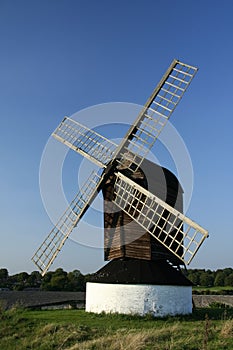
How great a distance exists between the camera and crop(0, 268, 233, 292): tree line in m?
43.9

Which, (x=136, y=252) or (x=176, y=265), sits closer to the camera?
(x=136, y=252)

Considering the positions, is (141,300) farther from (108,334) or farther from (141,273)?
(108,334)

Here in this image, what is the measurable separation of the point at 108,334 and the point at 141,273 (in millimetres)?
5281

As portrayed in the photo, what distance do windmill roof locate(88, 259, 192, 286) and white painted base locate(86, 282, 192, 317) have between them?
0.24m

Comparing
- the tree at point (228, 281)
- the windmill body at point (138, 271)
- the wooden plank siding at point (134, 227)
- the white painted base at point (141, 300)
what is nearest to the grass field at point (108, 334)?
the white painted base at point (141, 300)

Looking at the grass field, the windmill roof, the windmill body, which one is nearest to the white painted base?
the windmill body

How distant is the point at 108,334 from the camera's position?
42.5 feet

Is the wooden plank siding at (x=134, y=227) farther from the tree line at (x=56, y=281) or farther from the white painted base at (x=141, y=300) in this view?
the tree line at (x=56, y=281)

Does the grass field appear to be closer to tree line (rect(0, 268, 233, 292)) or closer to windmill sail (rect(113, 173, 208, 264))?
windmill sail (rect(113, 173, 208, 264))

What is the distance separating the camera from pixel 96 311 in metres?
18.5

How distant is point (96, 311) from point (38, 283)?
109 ft

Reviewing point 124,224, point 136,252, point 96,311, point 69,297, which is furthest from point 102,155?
point 69,297

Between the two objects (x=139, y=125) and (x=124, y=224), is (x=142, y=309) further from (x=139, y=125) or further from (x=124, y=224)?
(x=139, y=125)

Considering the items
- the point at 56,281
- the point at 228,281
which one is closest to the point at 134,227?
the point at 56,281
